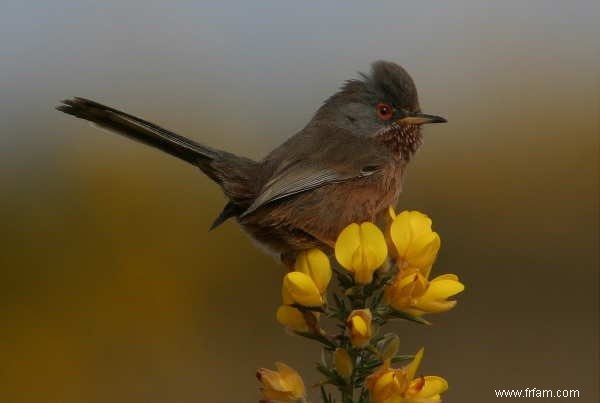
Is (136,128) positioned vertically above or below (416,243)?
above

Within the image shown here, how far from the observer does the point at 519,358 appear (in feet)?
22.6

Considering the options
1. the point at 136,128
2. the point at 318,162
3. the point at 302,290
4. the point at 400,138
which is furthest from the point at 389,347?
the point at 400,138

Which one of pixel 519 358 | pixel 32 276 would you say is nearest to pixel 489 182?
pixel 519 358

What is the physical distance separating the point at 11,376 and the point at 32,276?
0.96 meters

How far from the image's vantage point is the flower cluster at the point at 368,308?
235 cm

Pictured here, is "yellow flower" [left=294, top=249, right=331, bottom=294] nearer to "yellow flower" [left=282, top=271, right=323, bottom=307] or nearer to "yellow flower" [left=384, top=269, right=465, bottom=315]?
"yellow flower" [left=282, top=271, right=323, bottom=307]

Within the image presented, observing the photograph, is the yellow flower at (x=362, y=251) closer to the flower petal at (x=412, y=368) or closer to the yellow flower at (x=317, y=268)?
the yellow flower at (x=317, y=268)

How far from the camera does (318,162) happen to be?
405cm

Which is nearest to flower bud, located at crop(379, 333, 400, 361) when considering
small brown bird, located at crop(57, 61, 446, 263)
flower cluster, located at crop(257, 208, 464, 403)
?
flower cluster, located at crop(257, 208, 464, 403)

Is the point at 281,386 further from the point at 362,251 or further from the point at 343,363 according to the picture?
the point at 362,251

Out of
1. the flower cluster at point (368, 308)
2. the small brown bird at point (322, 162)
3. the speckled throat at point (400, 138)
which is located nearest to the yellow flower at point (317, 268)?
the flower cluster at point (368, 308)

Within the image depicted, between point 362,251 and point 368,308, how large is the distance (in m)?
0.18

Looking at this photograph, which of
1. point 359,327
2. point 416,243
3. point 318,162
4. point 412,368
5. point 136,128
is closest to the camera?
point 359,327

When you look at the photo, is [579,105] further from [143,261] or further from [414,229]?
[414,229]
